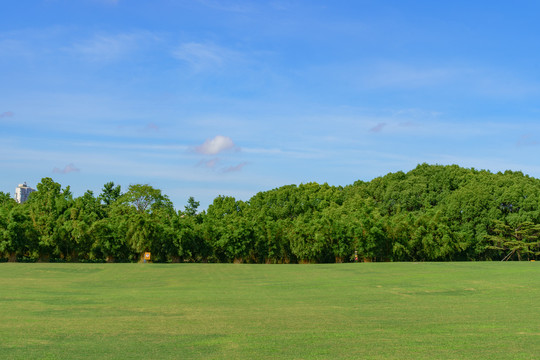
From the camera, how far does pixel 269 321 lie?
30.3 ft

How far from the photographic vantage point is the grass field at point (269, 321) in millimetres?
6785

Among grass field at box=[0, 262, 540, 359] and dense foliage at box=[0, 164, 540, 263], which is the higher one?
dense foliage at box=[0, 164, 540, 263]

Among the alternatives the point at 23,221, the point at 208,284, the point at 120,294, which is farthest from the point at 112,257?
the point at 120,294

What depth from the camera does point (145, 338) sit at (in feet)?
25.0

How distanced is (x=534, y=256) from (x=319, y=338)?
39.5 metres

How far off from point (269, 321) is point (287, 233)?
26.8 meters

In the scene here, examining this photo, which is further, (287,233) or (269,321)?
(287,233)

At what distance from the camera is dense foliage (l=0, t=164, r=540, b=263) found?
32750 mm

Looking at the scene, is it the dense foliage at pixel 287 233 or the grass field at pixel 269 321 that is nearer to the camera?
the grass field at pixel 269 321

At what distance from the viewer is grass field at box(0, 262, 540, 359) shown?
6.79 metres

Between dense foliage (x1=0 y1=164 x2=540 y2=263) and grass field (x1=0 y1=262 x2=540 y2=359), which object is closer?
grass field (x1=0 y1=262 x2=540 y2=359)

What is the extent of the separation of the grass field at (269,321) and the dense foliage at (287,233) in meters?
16.0

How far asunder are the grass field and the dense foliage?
52.4 ft

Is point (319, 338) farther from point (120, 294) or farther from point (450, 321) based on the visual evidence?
point (120, 294)
